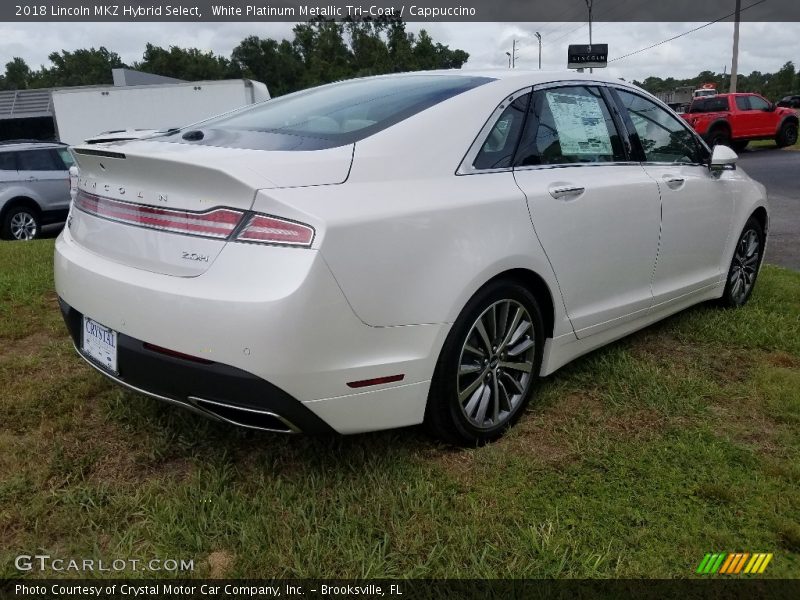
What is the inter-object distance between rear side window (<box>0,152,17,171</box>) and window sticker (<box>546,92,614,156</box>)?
9.20 metres

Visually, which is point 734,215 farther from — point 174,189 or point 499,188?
point 174,189

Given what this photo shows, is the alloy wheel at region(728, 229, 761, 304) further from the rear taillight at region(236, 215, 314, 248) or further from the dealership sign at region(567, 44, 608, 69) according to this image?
the dealership sign at region(567, 44, 608, 69)

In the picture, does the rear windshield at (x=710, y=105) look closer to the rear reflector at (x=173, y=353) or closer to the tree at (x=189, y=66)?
the rear reflector at (x=173, y=353)

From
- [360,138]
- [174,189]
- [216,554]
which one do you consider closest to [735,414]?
[360,138]

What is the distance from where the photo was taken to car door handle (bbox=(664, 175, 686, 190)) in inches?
139

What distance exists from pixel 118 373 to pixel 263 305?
29.3 inches

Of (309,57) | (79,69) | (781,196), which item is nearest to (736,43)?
(781,196)

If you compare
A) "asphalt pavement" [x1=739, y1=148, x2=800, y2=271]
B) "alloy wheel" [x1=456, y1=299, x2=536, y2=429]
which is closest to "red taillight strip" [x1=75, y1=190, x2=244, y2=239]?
"alloy wheel" [x1=456, y1=299, x2=536, y2=429]

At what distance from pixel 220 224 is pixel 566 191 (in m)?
1.53

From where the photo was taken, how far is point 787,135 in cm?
2062

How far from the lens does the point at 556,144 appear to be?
2986 mm

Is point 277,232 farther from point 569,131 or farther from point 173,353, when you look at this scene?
point 569,131

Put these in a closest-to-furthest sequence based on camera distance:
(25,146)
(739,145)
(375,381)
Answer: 1. (375,381)
2. (25,146)
3. (739,145)

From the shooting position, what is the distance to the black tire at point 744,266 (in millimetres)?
4363
